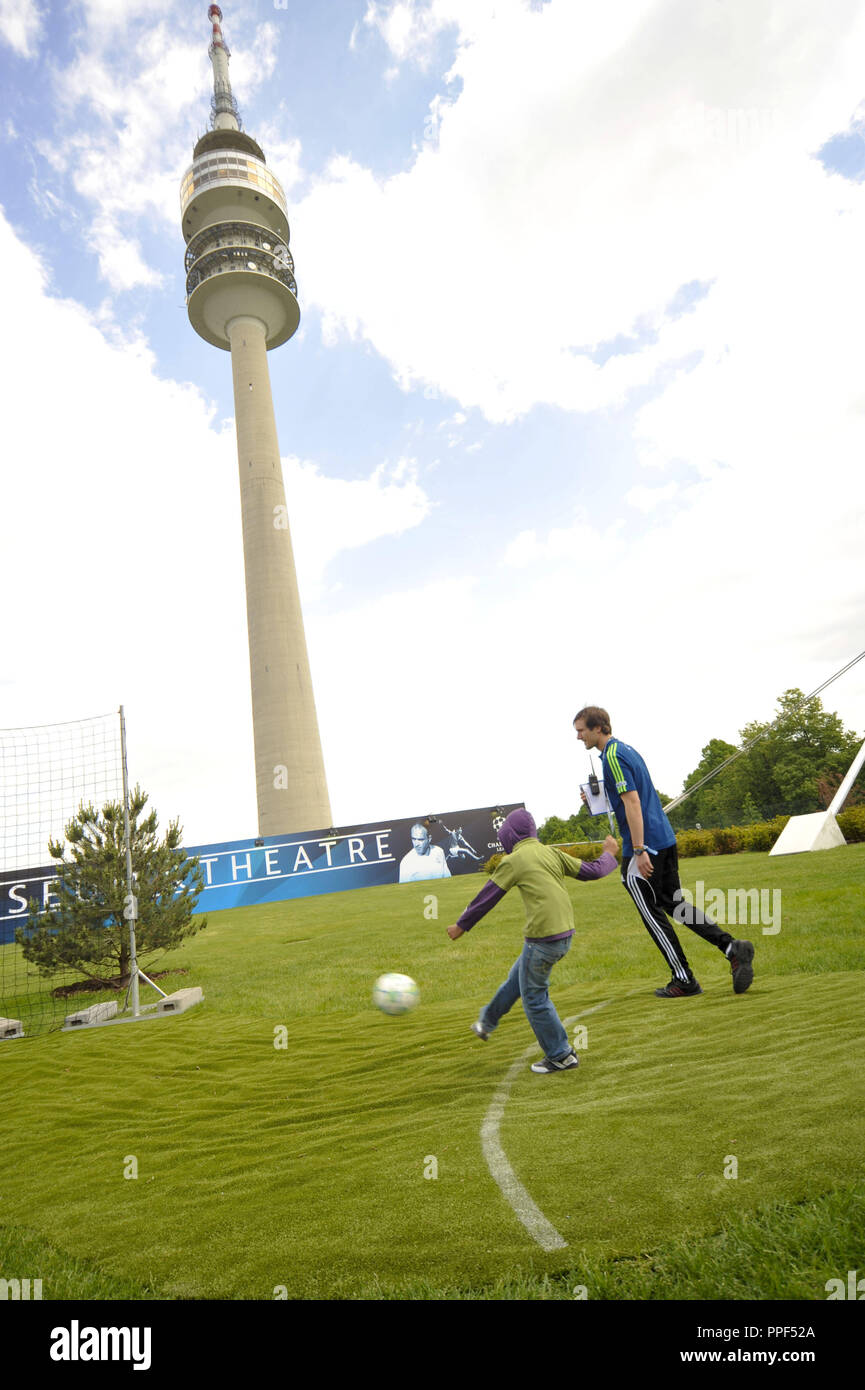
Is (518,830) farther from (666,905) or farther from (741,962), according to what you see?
(741,962)

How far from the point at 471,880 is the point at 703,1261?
29310 mm

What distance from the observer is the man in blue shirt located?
6.79 m

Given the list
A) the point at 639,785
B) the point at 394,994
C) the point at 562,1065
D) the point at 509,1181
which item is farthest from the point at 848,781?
the point at 509,1181

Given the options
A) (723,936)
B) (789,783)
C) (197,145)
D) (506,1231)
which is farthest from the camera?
(197,145)

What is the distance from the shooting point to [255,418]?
52.6 m

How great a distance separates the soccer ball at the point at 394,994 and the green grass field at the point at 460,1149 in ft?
1.12

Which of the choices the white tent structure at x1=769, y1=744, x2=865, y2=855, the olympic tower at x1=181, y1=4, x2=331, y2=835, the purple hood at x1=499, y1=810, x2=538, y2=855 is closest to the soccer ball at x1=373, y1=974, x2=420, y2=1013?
the purple hood at x1=499, y1=810, x2=538, y2=855

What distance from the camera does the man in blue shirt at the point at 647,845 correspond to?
6785mm

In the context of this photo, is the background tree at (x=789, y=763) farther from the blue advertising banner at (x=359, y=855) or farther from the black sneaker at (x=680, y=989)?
the black sneaker at (x=680, y=989)

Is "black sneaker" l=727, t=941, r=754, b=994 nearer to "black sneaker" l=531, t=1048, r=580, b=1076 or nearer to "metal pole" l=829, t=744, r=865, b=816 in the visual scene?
"black sneaker" l=531, t=1048, r=580, b=1076

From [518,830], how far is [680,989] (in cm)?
292

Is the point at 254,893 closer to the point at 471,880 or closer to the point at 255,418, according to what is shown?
the point at 471,880

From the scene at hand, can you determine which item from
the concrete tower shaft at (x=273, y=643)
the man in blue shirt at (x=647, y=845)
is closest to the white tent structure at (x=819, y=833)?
the man in blue shirt at (x=647, y=845)
